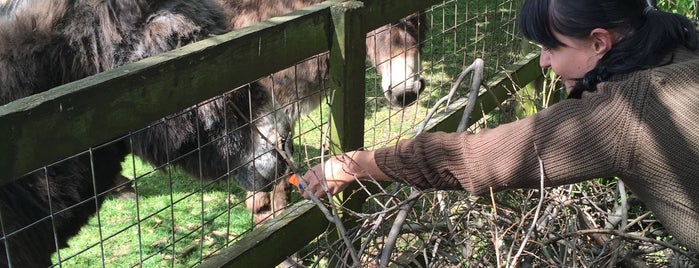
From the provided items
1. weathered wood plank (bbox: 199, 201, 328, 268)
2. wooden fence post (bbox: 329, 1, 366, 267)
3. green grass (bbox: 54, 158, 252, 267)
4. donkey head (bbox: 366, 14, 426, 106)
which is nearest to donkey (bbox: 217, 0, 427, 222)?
donkey head (bbox: 366, 14, 426, 106)

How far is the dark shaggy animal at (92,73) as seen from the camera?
2924 mm

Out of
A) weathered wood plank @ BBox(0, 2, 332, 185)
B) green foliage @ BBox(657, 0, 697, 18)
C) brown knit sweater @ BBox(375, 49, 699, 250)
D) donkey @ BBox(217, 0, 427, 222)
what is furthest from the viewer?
donkey @ BBox(217, 0, 427, 222)

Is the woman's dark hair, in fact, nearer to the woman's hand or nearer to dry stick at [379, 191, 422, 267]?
dry stick at [379, 191, 422, 267]

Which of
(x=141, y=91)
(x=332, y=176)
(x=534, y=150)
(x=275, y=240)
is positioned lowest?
→ (x=275, y=240)

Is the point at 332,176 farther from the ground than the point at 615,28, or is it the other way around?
the point at 615,28

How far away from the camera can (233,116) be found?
3.27 m

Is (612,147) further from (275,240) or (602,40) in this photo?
(275,240)

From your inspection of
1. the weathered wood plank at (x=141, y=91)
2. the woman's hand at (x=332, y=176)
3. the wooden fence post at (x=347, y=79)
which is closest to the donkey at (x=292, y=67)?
the wooden fence post at (x=347, y=79)

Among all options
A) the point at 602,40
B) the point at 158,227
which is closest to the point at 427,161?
the point at 602,40

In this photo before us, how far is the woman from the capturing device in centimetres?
187

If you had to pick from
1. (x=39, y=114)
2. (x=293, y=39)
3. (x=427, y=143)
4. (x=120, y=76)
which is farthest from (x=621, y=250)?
(x=39, y=114)

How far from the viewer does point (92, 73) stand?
126 inches

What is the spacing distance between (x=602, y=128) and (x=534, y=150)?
19 centimetres

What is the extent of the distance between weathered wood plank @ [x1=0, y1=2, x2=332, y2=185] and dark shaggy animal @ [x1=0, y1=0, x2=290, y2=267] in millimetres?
494
